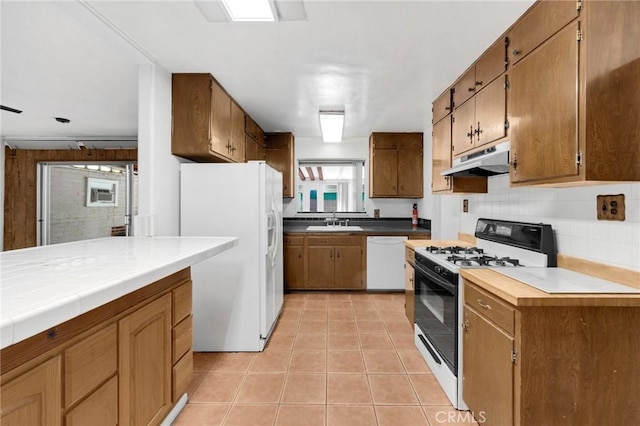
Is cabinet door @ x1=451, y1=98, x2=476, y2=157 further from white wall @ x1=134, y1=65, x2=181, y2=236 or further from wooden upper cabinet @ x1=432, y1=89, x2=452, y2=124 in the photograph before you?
white wall @ x1=134, y1=65, x2=181, y2=236

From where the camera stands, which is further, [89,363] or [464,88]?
[464,88]

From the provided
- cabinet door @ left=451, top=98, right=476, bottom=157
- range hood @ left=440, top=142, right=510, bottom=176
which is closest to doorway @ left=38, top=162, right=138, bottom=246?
cabinet door @ left=451, top=98, right=476, bottom=157

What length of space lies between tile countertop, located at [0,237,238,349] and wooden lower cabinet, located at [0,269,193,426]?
0.14 m

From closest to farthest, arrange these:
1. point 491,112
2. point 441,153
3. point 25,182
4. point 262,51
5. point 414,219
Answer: point 491,112 → point 262,51 → point 441,153 → point 414,219 → point 25,182

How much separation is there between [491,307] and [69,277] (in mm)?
1755

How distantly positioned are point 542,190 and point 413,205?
279 centimetres

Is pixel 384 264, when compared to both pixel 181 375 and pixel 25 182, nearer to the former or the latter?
pixel 181 375

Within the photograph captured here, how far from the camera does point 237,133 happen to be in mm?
3209

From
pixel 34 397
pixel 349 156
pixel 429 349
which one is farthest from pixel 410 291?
pixel 34 397

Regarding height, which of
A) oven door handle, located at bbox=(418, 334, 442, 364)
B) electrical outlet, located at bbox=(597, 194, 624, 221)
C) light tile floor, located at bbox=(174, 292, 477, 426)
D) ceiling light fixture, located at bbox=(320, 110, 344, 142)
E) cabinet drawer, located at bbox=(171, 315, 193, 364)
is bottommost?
light tile floor, located at bbox=(174, 292, 477, 426)

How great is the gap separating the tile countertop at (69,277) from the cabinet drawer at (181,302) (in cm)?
24

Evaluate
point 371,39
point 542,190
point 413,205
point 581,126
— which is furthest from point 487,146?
point 413,205

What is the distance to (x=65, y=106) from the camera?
3514 mm

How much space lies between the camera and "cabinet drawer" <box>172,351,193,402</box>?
5.36 feet
